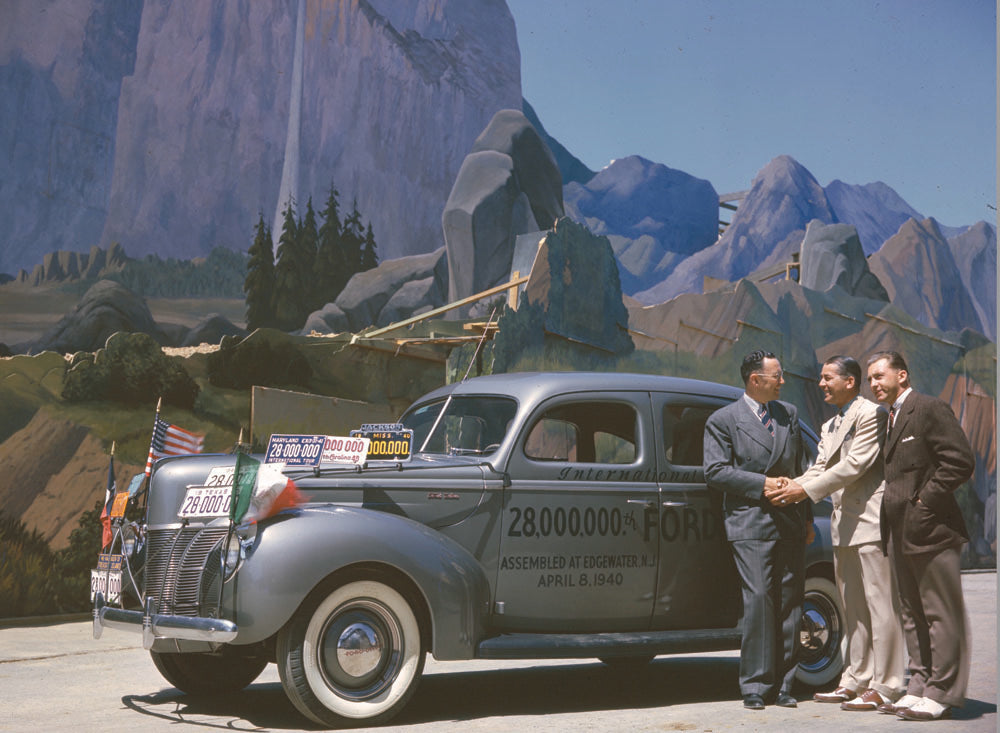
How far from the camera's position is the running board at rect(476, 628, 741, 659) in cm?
633

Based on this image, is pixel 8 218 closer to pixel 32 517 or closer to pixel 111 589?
pixel 32 517

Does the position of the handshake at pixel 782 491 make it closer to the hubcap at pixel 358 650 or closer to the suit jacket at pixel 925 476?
the suit jacket at pixel 925 476

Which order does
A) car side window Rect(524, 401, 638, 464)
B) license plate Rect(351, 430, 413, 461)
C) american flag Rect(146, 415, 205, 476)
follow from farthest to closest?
car side window Rect(524, 401, 638, 464), american flag Rect(146, 415, 205, 476), license plate Rect(351, 430, 413, 461)

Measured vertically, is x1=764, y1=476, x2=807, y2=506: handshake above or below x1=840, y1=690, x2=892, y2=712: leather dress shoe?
above

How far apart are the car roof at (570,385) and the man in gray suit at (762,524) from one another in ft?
1.44

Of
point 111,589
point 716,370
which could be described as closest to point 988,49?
point 716,370

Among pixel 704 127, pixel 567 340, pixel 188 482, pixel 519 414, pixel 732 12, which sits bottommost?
pixel 188 482

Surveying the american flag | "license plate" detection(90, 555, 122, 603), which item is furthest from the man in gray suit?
"license plate" detection(90, 555, 122, 603)

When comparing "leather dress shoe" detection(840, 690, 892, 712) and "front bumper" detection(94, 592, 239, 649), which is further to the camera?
"leather dress shoe" detection(840, 690, 892, 712)

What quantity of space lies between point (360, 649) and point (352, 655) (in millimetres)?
48

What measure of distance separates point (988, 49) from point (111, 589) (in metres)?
16.4

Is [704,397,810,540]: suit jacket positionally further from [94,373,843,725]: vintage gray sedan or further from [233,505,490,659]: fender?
[233,505,490,659]: fender

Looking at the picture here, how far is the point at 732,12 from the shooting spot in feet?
54.4

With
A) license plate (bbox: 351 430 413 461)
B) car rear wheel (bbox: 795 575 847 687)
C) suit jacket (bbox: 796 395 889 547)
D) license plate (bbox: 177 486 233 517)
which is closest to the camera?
license plate (bbox: 177 486 233 517)
